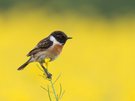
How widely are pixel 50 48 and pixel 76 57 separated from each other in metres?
4.97

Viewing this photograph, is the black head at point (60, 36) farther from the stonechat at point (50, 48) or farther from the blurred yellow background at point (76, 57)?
the blurred yellow background at point (76, 57)

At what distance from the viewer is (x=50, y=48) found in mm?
5605

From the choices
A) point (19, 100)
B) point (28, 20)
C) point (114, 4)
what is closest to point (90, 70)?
point (19, 100)

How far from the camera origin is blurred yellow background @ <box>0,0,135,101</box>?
23.8 feet

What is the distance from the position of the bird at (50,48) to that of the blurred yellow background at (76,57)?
96 mm

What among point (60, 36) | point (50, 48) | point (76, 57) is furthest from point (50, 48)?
point (76, 57)

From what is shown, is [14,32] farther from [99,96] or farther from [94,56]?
[99,96]

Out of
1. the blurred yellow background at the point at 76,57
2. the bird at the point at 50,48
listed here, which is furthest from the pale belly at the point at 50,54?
the blurred yellow background at the point at 76,57

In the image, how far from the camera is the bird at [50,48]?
5.45m

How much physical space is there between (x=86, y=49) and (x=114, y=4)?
4892 mm

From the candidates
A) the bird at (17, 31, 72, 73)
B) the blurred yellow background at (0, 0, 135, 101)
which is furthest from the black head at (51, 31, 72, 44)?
the blurred yellow background at (0, 0, 135, 101)

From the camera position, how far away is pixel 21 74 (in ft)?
27.0

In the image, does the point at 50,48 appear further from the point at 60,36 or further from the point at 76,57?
the point at 76,57

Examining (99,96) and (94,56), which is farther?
(94,56)
